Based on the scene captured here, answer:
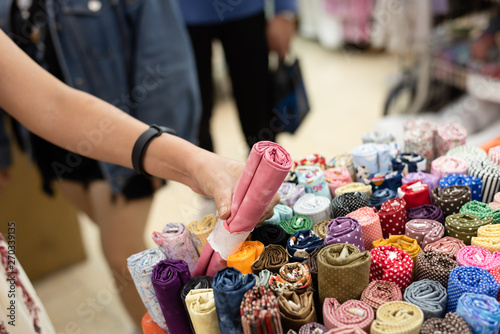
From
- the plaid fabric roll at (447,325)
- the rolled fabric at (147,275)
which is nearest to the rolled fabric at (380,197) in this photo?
the plaid fabric roll at (447,325)

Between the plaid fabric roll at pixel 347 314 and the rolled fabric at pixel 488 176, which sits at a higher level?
the rolled fabric at pixel 488 176

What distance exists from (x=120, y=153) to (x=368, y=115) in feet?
9.17

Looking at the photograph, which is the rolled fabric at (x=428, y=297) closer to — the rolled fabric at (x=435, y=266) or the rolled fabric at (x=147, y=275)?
the rolled fabric at (x=435, y=266)

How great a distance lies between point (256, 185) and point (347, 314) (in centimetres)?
27

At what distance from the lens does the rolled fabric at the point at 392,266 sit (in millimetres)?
931

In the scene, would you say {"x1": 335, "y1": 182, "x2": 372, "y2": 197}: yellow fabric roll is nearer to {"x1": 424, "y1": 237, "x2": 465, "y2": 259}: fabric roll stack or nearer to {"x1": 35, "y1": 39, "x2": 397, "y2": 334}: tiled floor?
{"x1": 424, "y1": 237, "x2": 465, "y2": 259}: fabric roll stack

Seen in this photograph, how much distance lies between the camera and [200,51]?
231 centimetres

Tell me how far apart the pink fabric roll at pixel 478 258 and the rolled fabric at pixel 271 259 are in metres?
0.32

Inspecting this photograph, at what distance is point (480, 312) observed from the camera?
0.80m

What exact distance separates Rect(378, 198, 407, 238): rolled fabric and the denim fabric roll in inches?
13.4

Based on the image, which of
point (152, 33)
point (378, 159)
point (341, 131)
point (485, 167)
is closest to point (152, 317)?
point (378, 159)

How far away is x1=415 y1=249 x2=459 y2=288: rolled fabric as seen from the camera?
0.92 metres

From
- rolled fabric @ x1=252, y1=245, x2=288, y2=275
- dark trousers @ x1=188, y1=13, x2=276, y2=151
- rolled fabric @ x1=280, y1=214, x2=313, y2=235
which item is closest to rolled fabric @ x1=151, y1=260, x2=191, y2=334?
rolled fabric @ x1=252, y1=245, x2=288, y2=275

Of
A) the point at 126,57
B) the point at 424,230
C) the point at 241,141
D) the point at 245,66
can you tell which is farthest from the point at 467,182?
the point at 241,141
